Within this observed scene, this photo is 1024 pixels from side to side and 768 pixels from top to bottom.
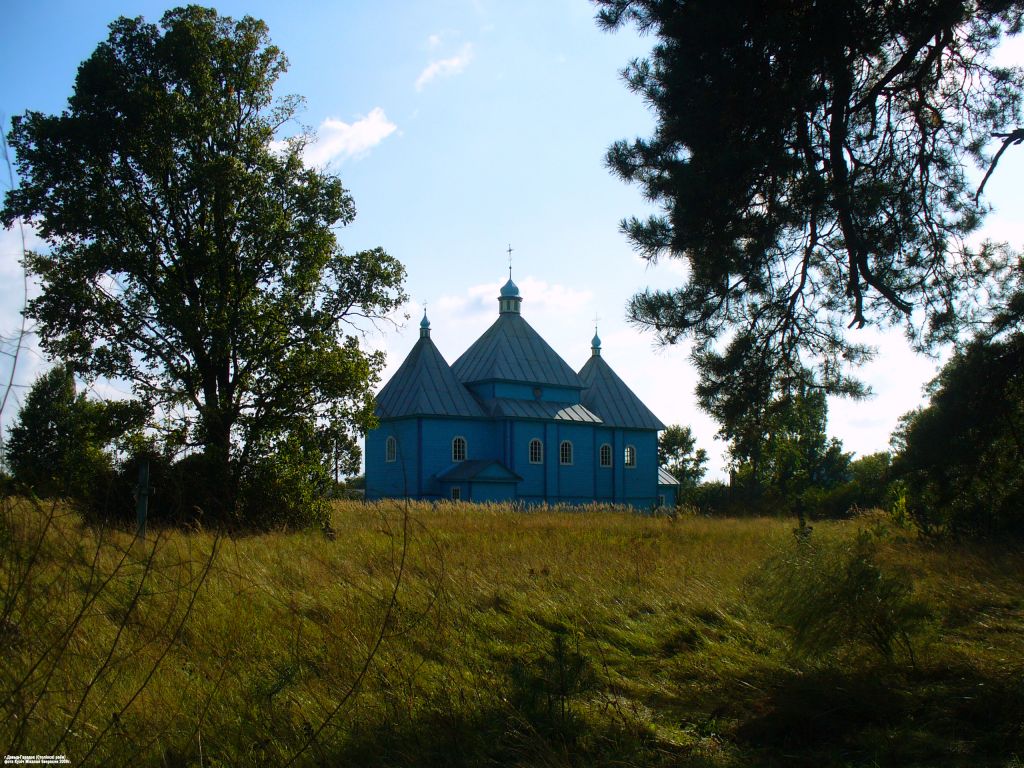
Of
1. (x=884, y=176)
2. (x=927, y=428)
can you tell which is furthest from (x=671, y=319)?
(x=927, y=428)

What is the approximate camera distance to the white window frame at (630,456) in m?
42.8

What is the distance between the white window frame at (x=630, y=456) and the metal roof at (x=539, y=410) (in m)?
2.52

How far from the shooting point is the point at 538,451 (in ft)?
128

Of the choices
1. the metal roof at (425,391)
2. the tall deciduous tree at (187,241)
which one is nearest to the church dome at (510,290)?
the metal roof at (425,391)

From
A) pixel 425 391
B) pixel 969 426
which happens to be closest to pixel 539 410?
pixel 425 391

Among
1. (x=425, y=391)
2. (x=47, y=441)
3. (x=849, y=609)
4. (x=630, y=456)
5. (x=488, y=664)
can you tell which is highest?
(x=425, y=391)

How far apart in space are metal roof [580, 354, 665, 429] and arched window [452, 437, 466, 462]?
7962 millimetres

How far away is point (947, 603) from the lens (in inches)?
324

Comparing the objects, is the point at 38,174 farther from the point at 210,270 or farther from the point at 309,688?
the point at 309,688

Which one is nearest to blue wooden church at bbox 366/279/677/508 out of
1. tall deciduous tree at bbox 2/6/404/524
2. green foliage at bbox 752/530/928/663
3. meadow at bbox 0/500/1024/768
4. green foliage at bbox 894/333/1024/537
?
tall deciduous tree at bbox 2/6/404/524

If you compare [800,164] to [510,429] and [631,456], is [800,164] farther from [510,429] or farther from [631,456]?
[631,456]

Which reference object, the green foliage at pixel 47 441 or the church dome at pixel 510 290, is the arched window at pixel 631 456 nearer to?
the church dome at pixel 510 290

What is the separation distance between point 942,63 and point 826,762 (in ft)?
19.4

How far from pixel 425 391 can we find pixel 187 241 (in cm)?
2010
